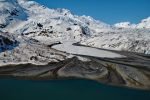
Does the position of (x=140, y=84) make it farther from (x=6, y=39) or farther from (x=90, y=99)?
(x=6, y=39)

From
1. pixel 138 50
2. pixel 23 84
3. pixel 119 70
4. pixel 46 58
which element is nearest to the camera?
pixel 23 84

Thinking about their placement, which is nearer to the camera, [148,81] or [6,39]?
[148,81]

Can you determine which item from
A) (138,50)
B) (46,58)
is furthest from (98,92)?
(138,50)

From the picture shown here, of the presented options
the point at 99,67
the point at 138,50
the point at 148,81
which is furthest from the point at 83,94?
the point at 138,50

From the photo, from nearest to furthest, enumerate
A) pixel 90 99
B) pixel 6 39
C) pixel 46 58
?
pixel 90 99
pixel 46 58
pixel 6 39

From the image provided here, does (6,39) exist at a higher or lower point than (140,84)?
higher

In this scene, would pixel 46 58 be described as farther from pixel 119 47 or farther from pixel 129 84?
pixel 119 47
